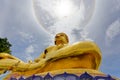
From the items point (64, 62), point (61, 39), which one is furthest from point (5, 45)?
point (64, 62)

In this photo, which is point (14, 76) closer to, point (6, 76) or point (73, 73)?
point (6, 76)

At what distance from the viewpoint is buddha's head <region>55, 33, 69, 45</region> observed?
10.7 meters


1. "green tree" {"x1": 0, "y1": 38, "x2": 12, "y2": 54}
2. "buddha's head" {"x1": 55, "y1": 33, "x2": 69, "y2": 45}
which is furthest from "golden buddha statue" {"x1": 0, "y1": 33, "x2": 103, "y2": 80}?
"green tree" {"x1": 0, "y1": 38, "x2": 12, "y2": 54}

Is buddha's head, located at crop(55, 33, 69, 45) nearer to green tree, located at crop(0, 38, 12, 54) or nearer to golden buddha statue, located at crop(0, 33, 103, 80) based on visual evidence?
golden buddha statue, located at crop(0, 33, 103, 80)

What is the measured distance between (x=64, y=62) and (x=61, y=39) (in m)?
1.36

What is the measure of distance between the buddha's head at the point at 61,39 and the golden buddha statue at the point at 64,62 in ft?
2.36

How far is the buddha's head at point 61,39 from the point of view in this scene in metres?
10.7

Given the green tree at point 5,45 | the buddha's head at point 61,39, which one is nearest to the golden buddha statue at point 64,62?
the buddha's head at point 61,39

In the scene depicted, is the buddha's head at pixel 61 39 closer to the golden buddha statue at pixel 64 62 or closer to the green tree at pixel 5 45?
the golden buddha statue at pixel 64 62

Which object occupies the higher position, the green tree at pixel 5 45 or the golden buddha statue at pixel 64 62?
the green tree at pixel 5 45

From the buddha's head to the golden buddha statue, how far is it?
719mm

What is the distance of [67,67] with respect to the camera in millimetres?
9477

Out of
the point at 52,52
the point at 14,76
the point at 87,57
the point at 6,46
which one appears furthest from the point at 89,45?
the point at 6,46

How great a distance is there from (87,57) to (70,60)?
53 centimetres
